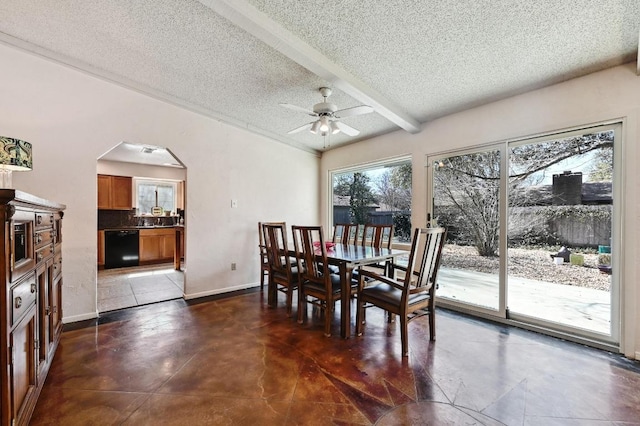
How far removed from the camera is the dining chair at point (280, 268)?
3.00 metres

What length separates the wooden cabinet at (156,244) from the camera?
577cm

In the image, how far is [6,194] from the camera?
109 centimetres

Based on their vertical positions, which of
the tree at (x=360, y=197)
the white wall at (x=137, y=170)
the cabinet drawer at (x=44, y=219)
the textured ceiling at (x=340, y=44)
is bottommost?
the cabinet drawer at (x=44, y=219)

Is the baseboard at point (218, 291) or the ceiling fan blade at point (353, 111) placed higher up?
the ceiling fan blade at point (353, 111)

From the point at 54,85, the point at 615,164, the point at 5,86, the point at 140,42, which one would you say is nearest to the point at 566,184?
the point at 615,164

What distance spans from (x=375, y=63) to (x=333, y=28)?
562mm

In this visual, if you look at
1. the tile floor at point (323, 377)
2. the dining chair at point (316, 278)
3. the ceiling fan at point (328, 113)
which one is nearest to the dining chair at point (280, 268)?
the dining chair at point (316, 278)

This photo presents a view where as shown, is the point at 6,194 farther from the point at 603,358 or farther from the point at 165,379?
the point at 603,358

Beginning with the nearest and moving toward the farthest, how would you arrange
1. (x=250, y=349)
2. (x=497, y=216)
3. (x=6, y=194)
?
(x=6, y=194)
(x=250, y=349)
(x=497, y=216)

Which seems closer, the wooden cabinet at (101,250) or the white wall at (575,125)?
the white wall at (575,125)

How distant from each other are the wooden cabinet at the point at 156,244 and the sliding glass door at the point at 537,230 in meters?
5.43

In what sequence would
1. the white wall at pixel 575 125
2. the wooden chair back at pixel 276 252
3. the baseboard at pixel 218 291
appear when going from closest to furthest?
the white wall at pixel 575 125 → the wooden chair back at pixel 276 252 → the baseboard at pixel 218 291

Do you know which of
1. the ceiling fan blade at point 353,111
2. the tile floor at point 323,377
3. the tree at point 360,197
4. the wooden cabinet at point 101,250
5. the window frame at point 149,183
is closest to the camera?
the tile floor at point 323,377

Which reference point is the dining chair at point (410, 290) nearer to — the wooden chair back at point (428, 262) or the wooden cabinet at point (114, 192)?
the wooden chair back at point (428, 262)
